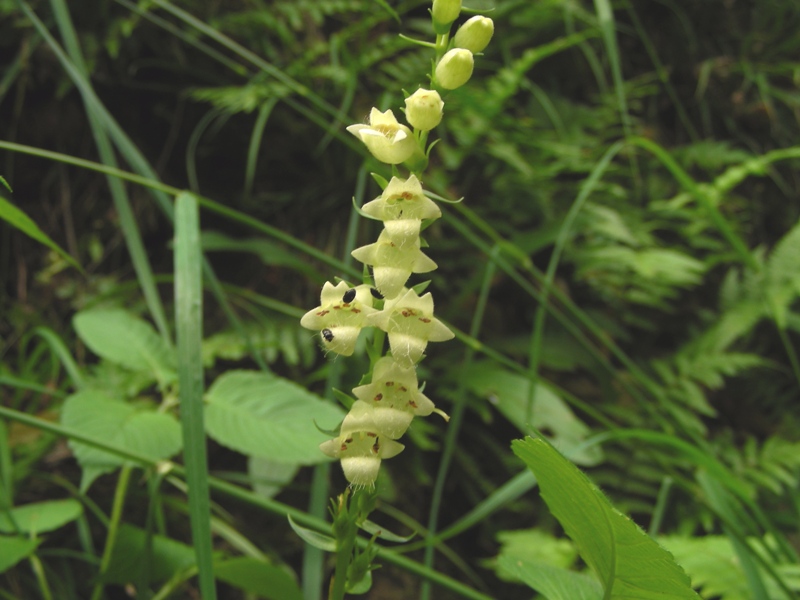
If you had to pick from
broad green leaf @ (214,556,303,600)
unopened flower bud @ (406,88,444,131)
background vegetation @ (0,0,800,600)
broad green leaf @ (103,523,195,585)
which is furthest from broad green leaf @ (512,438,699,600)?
background vegetation @ (0,0,800,600)

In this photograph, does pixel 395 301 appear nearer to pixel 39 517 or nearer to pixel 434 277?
pixel 39 517

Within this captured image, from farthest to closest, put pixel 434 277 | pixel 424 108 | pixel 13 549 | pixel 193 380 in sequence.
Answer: pixel 434 277 → pixel 13 549 → pixel 193 380 → pixel 424 108

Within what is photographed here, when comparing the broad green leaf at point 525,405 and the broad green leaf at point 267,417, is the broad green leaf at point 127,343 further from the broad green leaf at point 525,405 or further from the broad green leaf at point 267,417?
the broad green leaf at point 525,405

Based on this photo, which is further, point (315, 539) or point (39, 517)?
point (39, 517)

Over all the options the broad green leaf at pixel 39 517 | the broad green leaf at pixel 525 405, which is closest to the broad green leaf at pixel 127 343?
the broad green leaf at pixel 39 517

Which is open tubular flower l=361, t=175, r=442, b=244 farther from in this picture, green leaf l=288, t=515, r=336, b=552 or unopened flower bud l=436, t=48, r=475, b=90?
green leaf l=288, t=515, r=336, b=552

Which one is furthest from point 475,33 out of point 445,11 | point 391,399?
point 391,399

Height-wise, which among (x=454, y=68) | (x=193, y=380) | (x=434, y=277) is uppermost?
(x=434, y=277)

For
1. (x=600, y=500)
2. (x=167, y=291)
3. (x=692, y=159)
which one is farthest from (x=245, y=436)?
(x=692, y=159)
